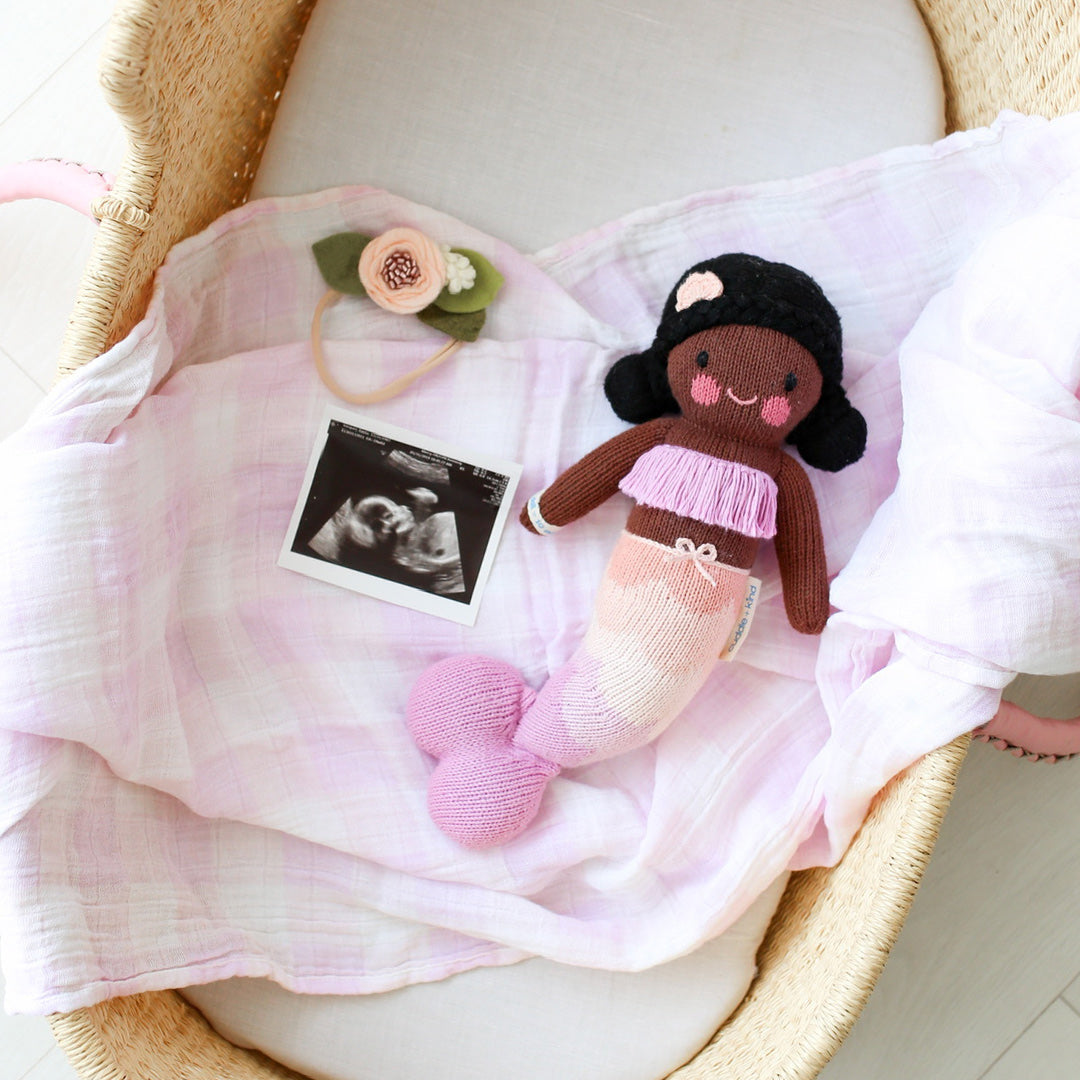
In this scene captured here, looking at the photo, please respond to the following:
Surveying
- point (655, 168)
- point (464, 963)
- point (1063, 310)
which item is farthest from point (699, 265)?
point (464, 963)

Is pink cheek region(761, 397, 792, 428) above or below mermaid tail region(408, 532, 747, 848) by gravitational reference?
above

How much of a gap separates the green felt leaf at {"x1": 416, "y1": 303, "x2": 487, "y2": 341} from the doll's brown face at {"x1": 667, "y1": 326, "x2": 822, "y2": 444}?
222mm

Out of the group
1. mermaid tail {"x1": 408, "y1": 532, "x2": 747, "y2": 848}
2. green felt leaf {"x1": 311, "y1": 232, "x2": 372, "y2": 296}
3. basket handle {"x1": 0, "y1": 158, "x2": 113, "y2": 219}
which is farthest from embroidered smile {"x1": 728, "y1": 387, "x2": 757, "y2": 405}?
basket handle {"x1": 0, "y1": 158, "x2": 113, "y2": 219}

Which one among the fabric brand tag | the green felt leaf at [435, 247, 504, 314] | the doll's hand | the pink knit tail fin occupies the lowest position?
the pink knit tail fin

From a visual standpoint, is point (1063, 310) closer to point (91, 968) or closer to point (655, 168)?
point (655, 168)

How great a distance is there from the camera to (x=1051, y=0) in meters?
0.89

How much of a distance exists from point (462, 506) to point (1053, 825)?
0.78 m

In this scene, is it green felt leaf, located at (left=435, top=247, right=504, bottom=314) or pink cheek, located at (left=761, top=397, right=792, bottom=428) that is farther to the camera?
green felt leaf, located at (left=435, top=247, right=504, bottom=314)

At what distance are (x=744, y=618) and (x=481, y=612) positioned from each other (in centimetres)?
26

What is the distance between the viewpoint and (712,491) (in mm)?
834

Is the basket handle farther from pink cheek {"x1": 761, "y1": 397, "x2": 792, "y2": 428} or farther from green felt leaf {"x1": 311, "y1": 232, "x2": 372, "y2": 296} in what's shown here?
pink cheek {"x1": 761, "y1": 397, "x2": 792, "y2": 428}

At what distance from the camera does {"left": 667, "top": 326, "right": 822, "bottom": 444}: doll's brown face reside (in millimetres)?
818

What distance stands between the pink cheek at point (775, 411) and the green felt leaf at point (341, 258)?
16.5 inches

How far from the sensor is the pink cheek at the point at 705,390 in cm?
83
